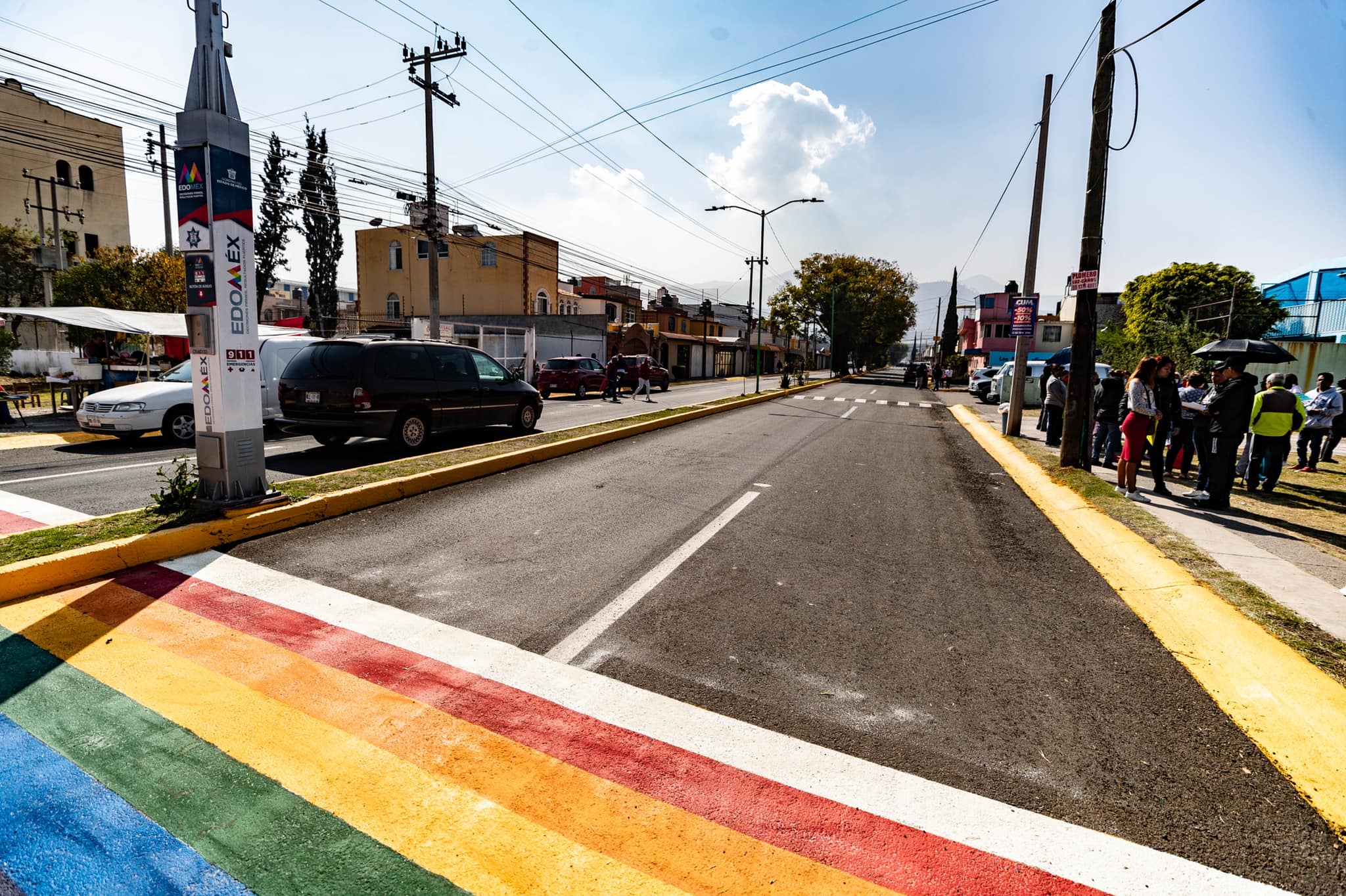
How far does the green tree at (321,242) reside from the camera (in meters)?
43.5

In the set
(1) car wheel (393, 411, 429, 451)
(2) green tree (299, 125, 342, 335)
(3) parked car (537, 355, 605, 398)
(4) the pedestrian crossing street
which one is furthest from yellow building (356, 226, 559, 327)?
(1) car wheel (393, 411, 429, 451)

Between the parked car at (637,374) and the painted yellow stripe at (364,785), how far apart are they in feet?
81.8

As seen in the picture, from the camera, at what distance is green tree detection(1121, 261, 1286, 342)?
29672 mm

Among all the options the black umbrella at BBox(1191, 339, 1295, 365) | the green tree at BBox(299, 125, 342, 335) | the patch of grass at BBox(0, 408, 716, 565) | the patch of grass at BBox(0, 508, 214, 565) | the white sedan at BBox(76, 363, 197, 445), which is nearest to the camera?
the patch of grass at BBox(0, 508, 214, 565)

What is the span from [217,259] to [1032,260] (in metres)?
15.6

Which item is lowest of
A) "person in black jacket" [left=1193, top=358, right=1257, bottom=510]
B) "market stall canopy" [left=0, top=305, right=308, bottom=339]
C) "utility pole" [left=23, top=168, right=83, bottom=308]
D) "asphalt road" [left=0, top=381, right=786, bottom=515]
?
"asphalt road" [left=0, top=381, right=786, bottom=515]

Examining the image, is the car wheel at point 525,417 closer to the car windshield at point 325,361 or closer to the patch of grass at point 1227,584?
the car windshield at point 325,361

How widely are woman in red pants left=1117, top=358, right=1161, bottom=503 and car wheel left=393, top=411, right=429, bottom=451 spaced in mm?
9929

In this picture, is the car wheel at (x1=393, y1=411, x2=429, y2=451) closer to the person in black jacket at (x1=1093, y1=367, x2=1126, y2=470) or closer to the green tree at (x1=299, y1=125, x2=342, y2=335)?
the person in black jacket at (x1=1093, y1=367, x2=1126, y2=470)

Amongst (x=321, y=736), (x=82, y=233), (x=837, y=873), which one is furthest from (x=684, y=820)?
(x=82, y=233)

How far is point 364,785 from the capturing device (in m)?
2.54

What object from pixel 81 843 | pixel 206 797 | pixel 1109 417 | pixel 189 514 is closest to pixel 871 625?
pixel 206 797

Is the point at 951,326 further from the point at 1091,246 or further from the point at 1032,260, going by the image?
the point at 1091,246

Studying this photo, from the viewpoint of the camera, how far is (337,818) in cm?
236
